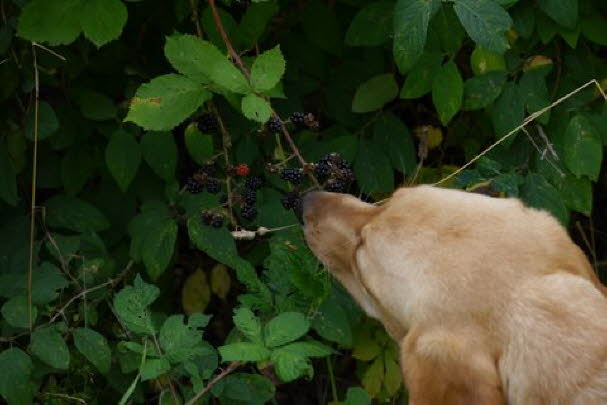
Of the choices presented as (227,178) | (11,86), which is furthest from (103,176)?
(227,178)

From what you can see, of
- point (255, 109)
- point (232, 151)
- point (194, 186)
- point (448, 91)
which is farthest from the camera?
point (232, 151)

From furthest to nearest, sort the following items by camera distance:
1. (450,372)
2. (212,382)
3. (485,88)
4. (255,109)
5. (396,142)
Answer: (396,142), (485,88), (212,382), (255,109), (450,372)

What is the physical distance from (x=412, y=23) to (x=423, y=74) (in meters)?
0.43

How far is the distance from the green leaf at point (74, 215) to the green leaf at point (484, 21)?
1.41 meters

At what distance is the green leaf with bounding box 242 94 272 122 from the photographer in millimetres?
2725

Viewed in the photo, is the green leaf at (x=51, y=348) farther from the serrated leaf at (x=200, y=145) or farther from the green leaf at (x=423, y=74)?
the green leaf at (x=423, y=74)

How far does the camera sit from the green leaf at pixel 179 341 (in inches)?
109

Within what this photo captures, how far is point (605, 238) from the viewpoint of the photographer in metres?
4.49

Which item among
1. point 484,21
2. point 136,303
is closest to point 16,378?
point 136,303

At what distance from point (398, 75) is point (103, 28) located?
1312 mm

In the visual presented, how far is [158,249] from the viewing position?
3275 millimetres

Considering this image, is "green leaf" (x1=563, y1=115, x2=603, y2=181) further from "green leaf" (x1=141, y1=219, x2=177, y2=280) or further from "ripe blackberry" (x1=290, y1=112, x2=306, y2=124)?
"green leaf" (x1=141, y1=219, x2=177, y2=280)

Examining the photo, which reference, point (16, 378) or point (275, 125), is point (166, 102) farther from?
point (16, 378)

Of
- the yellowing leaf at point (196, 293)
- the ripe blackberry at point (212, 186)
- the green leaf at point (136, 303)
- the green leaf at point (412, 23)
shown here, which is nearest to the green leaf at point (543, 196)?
the green leaf at point (412, 23)
